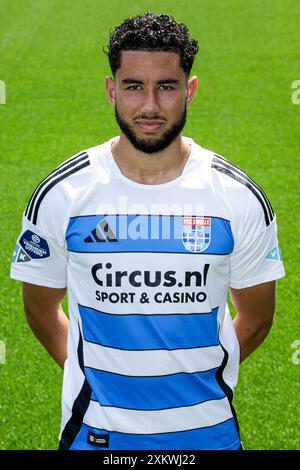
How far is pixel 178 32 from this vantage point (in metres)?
2.76

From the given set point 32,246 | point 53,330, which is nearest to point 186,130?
point 53,330

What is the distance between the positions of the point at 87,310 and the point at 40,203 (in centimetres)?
39

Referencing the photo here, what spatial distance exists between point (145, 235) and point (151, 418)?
0.61 meters

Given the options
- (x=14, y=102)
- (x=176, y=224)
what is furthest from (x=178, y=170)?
(x=14, y=102)

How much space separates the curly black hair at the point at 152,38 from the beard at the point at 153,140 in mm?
202

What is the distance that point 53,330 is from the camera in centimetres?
319

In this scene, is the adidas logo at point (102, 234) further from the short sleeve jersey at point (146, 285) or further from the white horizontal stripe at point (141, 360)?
the white horizontal stripe at point (141, 360)

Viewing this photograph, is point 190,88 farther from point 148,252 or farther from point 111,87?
point 148,252

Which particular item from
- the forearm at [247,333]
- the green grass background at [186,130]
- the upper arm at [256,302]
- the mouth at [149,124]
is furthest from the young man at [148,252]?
the green grass background at [186,130]

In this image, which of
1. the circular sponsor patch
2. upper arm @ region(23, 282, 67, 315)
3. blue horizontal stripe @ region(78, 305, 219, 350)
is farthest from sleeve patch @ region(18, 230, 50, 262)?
blue horizontal stripe @ region(78, 305, 219, 350)

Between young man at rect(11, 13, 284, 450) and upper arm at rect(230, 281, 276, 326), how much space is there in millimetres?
203

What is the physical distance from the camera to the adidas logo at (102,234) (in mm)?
2695

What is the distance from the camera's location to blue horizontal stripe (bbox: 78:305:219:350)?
2.66 m
